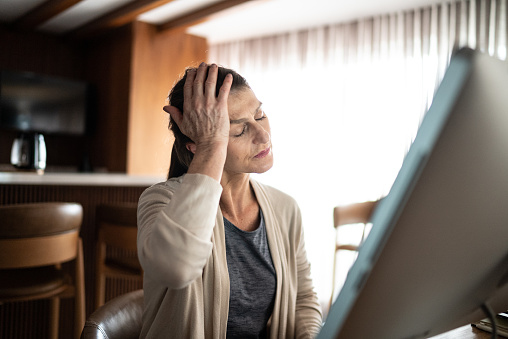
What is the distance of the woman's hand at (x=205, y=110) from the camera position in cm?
93

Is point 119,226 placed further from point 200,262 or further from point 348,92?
point 348,92

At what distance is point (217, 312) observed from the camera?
0.96m

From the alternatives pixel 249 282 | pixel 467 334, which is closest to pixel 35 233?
pixel 249 282

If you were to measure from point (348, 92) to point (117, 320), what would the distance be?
12.1 ft

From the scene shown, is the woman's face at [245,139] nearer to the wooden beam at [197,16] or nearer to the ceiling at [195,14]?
the ceiling at [195,14]

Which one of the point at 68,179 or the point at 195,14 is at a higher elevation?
the point at 195,14

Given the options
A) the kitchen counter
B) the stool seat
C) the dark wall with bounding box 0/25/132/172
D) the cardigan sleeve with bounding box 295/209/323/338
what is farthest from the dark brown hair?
the dark wall with bounding box 0/25/132/172

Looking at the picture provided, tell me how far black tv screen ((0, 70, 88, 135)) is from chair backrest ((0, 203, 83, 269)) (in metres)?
3.16

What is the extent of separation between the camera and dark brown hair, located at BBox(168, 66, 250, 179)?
3.72 feet

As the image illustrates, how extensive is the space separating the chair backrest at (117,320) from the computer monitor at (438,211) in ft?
1.82

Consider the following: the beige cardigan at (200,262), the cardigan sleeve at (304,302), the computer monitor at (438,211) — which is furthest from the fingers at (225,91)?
the computer monitor at (438,211)

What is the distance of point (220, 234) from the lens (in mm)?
1057

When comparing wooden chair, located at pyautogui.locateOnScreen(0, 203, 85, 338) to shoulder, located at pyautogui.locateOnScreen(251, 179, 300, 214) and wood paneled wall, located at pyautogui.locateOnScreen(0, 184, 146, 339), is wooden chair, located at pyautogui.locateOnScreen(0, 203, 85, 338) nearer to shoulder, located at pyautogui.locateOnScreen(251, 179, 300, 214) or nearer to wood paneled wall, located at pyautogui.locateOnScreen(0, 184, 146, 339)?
wood paneled wall, located at pyautogui.locateOnScreen(0, 184, 146, 339)

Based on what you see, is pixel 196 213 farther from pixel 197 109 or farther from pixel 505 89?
pixel 505 89
